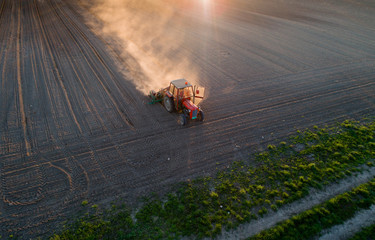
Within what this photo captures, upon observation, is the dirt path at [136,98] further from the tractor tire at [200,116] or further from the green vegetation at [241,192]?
the green vegetation at [241,192]

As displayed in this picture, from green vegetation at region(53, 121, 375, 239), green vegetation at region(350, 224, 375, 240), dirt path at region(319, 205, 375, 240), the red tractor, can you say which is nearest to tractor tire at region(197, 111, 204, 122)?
the red tractor

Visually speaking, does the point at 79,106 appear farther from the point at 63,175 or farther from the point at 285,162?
the point at 285,162

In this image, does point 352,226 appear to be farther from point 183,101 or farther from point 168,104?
point 168,104

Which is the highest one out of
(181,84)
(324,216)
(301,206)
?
(181,84)

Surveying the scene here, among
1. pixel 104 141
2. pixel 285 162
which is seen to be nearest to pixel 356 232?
pixel 285 162

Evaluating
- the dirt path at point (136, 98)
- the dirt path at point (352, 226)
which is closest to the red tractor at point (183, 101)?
the dirt path at point (136, 98)

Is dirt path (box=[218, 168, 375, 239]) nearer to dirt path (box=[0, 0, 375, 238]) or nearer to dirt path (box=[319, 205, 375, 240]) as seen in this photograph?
dirt path (box=[319, 205, 375, 240])

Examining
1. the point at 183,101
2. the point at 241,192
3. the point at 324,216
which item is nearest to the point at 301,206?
the point at 324,216
